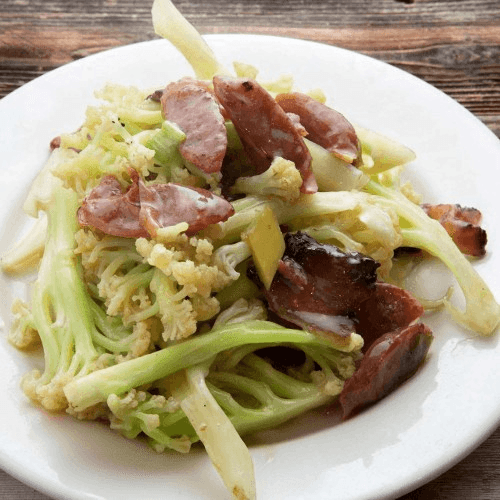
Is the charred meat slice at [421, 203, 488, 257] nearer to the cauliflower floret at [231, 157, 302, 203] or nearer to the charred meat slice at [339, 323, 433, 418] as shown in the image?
the charred meat slice at [339, 323, 433, 418]

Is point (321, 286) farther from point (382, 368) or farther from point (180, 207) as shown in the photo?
point (180, 207)

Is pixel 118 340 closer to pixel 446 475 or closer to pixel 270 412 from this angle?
pixel 270 412

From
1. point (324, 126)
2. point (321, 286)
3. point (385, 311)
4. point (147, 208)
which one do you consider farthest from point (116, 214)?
point (385, 311)

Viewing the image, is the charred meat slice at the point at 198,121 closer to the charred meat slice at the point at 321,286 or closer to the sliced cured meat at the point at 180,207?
the sliced cured meat at the point at 180,207

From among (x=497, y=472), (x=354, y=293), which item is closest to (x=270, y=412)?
(x=354, y=293)

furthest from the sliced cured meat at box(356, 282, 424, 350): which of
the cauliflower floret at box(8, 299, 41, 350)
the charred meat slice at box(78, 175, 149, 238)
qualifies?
the cauliflower floret at box(8, 299, 41, 350)

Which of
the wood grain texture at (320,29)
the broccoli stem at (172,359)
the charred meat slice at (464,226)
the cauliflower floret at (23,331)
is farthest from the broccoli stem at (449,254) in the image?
the wood grain texture at (320,29)
